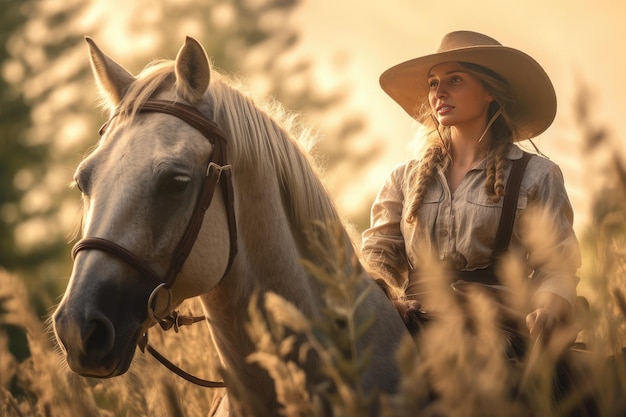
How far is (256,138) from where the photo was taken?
264 centimetres

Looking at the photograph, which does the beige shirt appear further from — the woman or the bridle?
the bridle

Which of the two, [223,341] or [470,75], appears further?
[470,75]

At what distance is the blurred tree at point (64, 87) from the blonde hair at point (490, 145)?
8.09 meters

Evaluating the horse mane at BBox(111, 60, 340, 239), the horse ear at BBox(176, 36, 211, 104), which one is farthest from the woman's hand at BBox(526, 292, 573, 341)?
the horse ear at BBox(176, 36, 211, 104)

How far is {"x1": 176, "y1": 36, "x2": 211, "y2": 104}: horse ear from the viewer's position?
2.57m

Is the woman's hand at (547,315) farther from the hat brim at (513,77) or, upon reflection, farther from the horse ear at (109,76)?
the horse ear at (109,76)

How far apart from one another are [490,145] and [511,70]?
0.40m

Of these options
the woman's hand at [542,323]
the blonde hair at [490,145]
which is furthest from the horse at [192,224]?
the blonde hair at [490,145]

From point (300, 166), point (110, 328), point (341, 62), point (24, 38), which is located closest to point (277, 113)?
point (300, 166)

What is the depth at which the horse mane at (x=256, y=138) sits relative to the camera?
8.53 feet

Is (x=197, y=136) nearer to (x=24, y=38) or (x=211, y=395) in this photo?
(x=211, y=395)

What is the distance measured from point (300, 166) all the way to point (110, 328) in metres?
0.98

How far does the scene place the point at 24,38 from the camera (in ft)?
41.4

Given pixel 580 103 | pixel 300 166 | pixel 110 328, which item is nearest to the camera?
pixel 580 103
